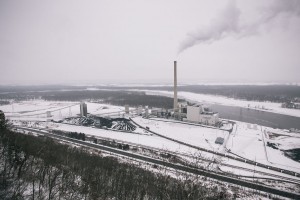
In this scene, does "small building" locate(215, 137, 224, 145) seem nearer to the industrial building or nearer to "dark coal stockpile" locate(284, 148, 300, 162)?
"dark coal stockpile" locate(284, 148, 300, 162)

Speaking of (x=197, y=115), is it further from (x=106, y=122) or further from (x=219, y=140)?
(x=106, y=122)

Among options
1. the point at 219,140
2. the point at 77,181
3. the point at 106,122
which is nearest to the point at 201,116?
the point at 219,140

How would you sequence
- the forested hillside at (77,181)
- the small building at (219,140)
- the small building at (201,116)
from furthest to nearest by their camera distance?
1. the small building at (201,116)
2. the small building at (219,140)
3. the forested hillside at (77,181)

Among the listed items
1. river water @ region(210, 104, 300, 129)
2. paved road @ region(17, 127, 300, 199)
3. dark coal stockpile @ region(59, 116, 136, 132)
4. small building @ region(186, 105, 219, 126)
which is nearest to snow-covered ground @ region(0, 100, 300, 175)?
dark coal stockpile @ region(59, 116, 136, 132)

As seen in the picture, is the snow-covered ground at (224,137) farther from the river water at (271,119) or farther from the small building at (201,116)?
the river water at (271,119)

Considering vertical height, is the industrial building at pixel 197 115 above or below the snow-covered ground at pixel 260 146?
above

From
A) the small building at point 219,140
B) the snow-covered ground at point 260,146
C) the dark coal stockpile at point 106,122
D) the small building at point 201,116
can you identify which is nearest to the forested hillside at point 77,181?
the snow-covered ground at point 260,146

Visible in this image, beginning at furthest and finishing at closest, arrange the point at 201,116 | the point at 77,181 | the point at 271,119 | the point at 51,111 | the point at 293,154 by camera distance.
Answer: the point at 51,111 < the point at 271,119 < the point at 201,116 < the point at 293,154 < the point at 77,181

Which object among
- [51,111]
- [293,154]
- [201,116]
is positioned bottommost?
[293,154]
